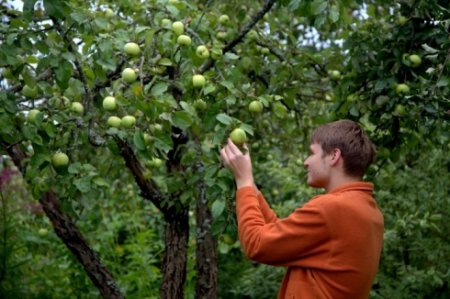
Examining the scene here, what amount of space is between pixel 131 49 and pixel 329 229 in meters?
1.10

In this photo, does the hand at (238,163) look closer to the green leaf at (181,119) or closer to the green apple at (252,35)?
the green leaf at (181,119)

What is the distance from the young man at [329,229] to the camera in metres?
2.41

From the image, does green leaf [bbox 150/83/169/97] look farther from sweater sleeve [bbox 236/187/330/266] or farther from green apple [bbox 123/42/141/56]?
sweater sleeve [bbox 236/187/330/266]

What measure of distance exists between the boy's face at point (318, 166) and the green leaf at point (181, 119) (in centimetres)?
50

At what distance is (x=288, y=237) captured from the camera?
7.93 ft

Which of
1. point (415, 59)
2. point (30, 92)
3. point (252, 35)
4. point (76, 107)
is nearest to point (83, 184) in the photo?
point (76, 107)

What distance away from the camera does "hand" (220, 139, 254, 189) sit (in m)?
2.63

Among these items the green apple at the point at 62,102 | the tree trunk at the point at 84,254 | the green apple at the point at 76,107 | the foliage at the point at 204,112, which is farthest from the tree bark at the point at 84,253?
the green apple at the point at 76,107

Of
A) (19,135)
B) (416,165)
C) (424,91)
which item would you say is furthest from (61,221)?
(416,165)

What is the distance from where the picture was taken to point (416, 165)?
495 cm

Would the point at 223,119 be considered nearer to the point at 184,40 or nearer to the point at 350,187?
the point at 184,40

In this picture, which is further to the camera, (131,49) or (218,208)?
(131,49)

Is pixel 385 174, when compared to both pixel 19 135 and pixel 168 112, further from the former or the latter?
pixel 19 135

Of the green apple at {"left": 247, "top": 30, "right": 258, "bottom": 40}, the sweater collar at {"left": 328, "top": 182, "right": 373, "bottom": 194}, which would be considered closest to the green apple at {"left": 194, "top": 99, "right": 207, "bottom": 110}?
the sweater collar at {"left": 328, "top": 182, "right": 373, "bottom": 194}
